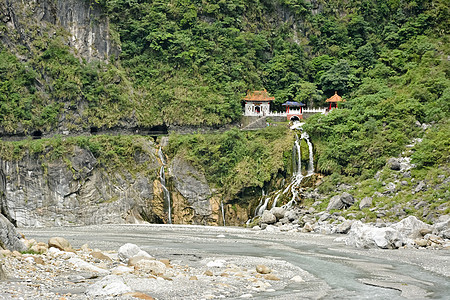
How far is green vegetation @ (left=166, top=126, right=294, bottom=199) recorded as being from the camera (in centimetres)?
5119

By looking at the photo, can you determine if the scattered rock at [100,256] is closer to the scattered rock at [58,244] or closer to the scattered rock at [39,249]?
the scattered rock at [58,244]

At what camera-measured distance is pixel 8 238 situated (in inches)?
818

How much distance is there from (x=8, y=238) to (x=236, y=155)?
33.8 meters

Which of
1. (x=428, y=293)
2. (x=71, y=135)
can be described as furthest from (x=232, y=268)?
(x=71, y=135)

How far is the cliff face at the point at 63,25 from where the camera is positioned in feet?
197

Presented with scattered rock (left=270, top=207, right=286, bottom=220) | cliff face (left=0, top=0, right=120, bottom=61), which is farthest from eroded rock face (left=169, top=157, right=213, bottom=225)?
cliff face (left=0, top=0, right=120, bottom=61)

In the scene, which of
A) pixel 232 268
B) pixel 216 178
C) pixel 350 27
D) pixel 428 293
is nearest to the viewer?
pixel 428 293

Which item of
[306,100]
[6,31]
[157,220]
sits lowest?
[157,220]

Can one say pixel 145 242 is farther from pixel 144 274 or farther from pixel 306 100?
pixel 306 100

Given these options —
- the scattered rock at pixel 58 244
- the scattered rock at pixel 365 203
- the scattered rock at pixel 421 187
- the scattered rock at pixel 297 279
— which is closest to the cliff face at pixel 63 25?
the scattered rock at pixel 365 203

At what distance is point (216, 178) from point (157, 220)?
22.4 feet

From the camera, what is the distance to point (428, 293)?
691 inches

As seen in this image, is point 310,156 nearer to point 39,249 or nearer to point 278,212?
point 278,212

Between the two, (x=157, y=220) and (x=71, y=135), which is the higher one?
(x=71, y=135)
